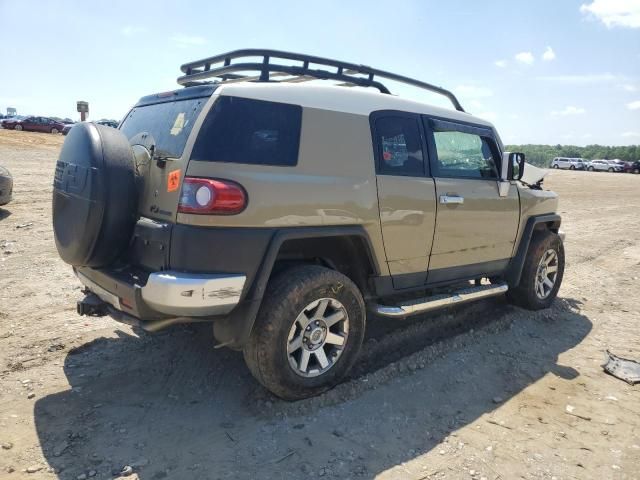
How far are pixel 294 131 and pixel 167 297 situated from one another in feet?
4.25

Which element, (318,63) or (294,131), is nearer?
(294,131)

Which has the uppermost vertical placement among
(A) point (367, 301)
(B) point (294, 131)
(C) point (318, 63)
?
(C) point (318, 63)

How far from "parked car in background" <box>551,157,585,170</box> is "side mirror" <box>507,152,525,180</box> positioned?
51.8m

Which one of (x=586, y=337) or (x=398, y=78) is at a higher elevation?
(x=398, y=78)

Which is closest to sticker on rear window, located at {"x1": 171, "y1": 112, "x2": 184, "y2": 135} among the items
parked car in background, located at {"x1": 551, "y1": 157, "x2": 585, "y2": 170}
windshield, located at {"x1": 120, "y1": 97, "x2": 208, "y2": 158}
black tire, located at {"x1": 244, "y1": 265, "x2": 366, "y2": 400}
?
windshield, located at {"x1": 120, "y1": 97, "x2": 208, "y2": 158}

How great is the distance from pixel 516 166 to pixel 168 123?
3223mm

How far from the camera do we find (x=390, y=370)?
12.6ft

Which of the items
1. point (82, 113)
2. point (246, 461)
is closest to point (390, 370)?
point (246, 461)

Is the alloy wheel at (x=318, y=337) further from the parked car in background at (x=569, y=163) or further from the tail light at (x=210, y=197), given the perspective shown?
the parked car in background at (x=569, y=163)

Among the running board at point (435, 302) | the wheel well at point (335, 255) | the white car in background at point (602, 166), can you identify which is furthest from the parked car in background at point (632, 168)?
the wheel well at point (335, 255)

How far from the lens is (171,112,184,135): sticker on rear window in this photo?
314cm

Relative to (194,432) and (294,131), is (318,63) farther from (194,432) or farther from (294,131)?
(194,432)

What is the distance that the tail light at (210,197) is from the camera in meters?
2.83

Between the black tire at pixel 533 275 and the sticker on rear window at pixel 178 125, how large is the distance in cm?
376
